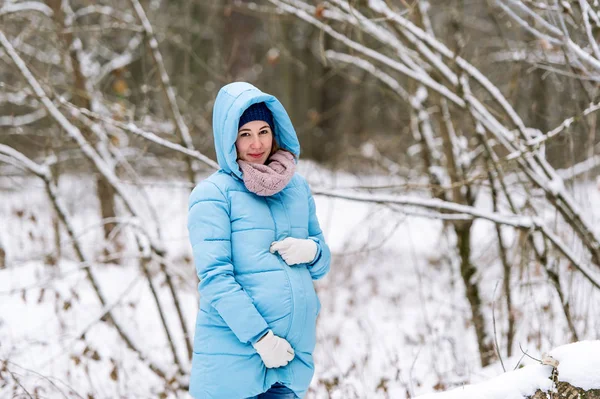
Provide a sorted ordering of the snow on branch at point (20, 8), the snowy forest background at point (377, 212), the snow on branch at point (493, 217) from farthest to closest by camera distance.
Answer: the snow on branch at point (20, 8) → the snowy forest background at point (377, 212) → the snow on branch at point (493, 217)

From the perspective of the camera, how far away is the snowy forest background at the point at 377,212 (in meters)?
3.89

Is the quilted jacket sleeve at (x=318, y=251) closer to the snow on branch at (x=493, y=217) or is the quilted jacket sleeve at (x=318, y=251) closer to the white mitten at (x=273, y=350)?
the white mitten at (x=273, y=350)

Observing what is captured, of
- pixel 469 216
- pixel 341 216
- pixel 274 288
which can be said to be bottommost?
pixel 274 288

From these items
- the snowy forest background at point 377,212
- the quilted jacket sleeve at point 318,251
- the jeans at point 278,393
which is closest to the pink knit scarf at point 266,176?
→ the quilted jacket sleeve at point 318,251

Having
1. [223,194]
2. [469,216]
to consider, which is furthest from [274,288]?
[469,216]

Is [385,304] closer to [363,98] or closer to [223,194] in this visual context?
[223,194]

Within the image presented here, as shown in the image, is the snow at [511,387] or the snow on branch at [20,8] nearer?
the snow at [511,387]

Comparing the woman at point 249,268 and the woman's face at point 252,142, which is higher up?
the woman's face at point 252,142

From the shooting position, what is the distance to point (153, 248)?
171 inches

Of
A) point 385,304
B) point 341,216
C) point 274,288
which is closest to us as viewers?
point 274,288

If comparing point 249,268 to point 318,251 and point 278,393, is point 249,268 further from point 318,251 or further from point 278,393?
point 278,393

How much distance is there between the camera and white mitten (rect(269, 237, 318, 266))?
2.27m

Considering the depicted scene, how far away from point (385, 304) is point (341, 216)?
417 centimetres

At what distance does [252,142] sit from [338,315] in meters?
5.44
